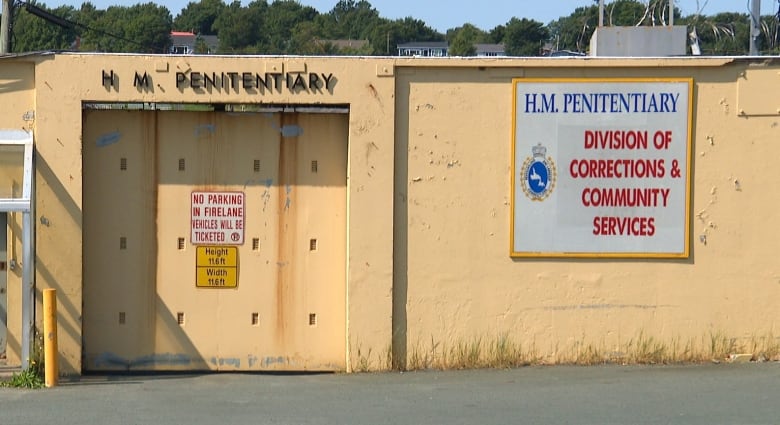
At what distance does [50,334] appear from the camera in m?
10.6

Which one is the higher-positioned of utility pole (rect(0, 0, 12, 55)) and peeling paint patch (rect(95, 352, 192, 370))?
utility pole (rect(0, 0, 12, 55))

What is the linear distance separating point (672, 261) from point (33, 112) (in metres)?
6.92

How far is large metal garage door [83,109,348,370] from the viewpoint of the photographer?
11688 mm

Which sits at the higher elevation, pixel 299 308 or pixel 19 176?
pixel 19 176

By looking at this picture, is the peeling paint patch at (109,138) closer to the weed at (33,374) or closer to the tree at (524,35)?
the weed at (33,374)

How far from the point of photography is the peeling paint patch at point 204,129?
1173 cm

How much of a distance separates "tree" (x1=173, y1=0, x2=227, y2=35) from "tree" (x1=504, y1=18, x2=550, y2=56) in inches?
1012

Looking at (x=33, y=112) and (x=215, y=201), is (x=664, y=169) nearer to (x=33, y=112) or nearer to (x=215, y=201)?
(x=215, y=201)

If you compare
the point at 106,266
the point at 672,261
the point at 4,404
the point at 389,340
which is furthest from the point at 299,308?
the point at 672,261

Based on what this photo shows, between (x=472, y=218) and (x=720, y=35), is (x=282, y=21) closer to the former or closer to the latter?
(x=720, y=35)

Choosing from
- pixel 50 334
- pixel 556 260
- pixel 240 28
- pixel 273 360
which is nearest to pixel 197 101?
pixel 50 334

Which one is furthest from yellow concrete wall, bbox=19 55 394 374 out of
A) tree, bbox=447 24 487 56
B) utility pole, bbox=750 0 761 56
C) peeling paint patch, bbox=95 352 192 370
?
tree, bbox=447 24 487 56

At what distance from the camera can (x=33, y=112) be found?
11.3 metres

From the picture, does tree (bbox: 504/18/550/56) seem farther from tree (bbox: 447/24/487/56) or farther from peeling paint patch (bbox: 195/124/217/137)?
peeling paint patch (bbox: 195/124/217/137)
